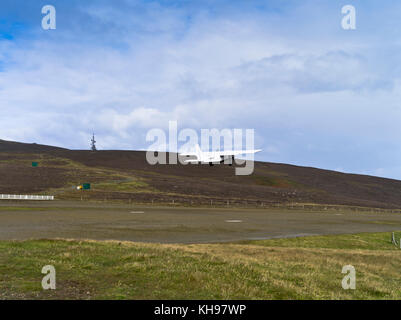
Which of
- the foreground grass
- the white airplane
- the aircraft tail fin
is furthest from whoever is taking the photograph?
the aircraft tail fin

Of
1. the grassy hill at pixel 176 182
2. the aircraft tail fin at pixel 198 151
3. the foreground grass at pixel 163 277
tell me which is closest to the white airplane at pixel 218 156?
the aircraft tail fin at pixel 198 151

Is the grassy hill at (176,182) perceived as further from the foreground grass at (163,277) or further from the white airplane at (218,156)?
the foreground grass at (163,277)

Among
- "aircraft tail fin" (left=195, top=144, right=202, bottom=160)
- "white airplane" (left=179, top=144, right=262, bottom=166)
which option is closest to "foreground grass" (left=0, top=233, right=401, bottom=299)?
"white airplane" (left=179, top=144, right=262, bottom=166)

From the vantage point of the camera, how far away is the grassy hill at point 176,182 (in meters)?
102

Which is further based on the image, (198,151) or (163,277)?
(198,151)

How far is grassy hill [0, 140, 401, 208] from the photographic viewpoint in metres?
102

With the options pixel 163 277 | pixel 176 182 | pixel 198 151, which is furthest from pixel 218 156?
pixel 163 277

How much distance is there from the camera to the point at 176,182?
128 m

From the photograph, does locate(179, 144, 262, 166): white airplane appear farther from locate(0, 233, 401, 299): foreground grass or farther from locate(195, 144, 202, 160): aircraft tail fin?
locate(0, 233, 401, 299): foreground grass

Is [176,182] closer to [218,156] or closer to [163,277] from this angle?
[218,156]

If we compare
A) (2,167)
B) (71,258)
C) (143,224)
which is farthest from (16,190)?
(71,258)

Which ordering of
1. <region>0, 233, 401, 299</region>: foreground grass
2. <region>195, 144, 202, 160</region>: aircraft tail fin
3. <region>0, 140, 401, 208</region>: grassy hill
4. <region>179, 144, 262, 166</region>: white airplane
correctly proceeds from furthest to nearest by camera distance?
<region>0, 140, 401, 208</region>: grassy hill, <region>195, 144, 202, 160</region>: aircraft tail fin, <region>179, 144, 262, 166</region>: white airplane, <region>0, 233, 401, 299</region>: foreground grass
